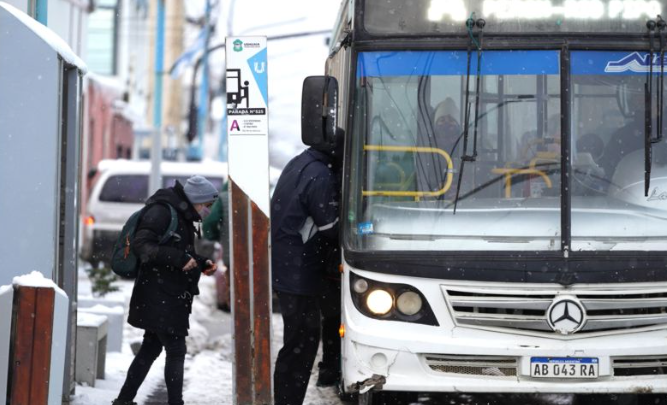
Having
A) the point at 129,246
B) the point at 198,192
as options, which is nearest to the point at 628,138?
the point at 198,192

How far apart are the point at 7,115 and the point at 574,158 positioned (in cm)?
331

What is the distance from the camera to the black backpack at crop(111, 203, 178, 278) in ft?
24.6

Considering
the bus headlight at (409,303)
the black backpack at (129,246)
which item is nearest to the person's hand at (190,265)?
the black backpack at (129,246)

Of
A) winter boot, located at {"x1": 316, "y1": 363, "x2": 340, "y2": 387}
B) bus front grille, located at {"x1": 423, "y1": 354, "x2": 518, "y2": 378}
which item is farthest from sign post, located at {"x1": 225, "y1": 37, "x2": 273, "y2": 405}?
winter boot, located at {"x1": 316, "y1": 363, "x2": 340, "y2": 387}

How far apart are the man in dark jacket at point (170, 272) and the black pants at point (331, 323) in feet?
3.31

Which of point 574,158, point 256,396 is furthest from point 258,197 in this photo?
point 574,158

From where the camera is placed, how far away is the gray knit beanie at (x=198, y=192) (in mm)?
7582

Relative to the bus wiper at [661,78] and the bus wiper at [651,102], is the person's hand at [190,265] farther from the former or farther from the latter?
the bus wiper at [661,78]

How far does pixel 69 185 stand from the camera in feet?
25.0

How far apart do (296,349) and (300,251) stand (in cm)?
66

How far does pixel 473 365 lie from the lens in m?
6.66

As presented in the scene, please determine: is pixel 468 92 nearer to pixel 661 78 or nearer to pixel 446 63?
pixel 446 63

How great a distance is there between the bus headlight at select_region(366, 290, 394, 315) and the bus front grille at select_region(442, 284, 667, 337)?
0.33 metres

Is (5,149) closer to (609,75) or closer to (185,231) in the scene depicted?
(185,231)
